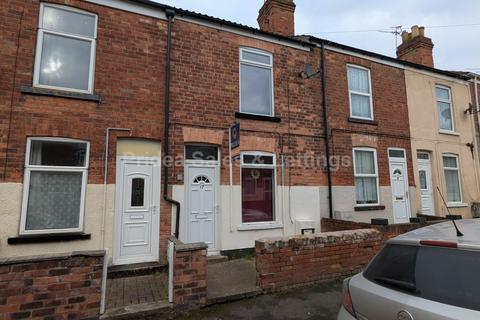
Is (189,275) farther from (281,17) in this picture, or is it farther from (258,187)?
(281,17)

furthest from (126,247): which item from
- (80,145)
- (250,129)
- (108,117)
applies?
(250,129)

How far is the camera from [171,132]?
266 inches

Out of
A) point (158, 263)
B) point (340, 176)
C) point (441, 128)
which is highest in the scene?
point (441, 128)

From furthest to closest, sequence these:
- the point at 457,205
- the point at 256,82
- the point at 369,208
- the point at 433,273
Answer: the point at 457,205, the point at 369,208, the point at 256,82, the point at 433,273

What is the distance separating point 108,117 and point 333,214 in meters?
6.38

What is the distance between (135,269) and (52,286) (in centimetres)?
219

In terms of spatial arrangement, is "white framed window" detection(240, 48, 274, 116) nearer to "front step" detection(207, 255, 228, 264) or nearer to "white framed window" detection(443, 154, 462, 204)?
"front step" detection(207, 255, 228, 264)

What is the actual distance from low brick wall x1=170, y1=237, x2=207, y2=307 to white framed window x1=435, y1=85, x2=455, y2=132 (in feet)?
36.2

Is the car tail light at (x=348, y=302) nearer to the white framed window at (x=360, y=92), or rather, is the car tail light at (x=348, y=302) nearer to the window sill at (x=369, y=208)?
the window sill at (x=369, y=208)

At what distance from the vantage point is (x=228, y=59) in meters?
7.74

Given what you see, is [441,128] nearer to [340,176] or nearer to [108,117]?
[340,176]

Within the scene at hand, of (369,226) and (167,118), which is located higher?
(167,118)

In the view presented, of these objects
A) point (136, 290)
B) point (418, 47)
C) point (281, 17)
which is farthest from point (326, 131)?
point (418, 47)

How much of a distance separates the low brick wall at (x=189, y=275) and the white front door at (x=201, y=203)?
241 centimetres
